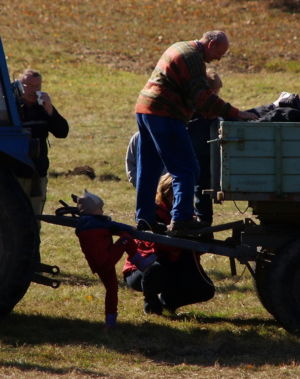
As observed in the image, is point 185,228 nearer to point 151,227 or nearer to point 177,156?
point 151,227

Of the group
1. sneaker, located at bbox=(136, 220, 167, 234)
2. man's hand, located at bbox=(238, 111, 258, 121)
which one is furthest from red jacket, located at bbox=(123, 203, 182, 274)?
man's hand, located at bbox=(238, 111, 258, 121)

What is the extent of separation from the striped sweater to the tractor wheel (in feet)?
3.76

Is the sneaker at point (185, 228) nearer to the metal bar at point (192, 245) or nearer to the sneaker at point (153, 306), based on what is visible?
the metal bar at point (192, 245)

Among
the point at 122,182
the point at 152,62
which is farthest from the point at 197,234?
the point at 152,62

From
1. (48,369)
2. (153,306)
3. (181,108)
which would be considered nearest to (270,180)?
(181,108)

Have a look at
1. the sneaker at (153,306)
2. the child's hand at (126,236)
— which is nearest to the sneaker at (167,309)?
the sneaker at (153,306)

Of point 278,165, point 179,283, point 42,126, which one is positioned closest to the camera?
point 278,165

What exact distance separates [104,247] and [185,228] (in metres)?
0.61

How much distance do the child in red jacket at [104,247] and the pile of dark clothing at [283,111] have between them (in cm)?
135

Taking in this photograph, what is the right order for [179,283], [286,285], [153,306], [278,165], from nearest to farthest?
[278,165]
[286,285]
[179,283]
[153,306]

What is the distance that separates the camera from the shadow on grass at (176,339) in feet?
22.1

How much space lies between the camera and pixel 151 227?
7.55m

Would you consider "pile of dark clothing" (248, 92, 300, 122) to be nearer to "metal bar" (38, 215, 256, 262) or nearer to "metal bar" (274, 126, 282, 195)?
"metal bar" (274, 126, 282, 195)

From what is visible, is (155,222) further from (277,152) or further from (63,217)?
(277,152)
